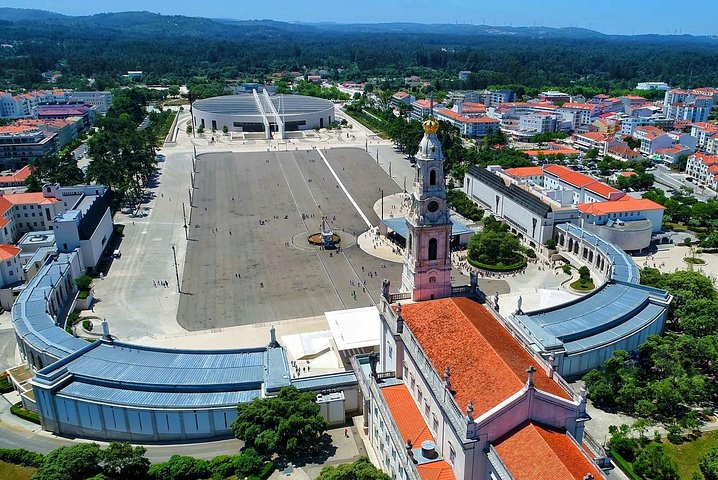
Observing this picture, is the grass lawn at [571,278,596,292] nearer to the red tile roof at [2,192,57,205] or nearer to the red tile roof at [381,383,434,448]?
the red tile roof at [381,383,434,448]

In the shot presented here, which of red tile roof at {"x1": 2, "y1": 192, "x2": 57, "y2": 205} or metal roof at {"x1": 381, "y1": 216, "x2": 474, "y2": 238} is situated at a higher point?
red tile roof at {"x1": 2, "y1": 192, "x2": 57, "y2": 205}

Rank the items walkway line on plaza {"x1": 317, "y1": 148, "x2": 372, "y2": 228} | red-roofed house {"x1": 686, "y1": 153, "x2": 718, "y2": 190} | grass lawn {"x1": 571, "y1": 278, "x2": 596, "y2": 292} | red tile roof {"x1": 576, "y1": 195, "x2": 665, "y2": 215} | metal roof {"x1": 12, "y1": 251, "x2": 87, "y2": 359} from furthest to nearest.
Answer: red-roofed house {"x1": 686, "y1": 153, "x2": 718, "y2": 190}
walkway line on plaza {"x1": 317, "y1": 148, "x2": 372, "y2": 228}
red tile roof {"x1": 576, "y1": 195, "x2": 665, "y2": 215}
grass lawn {"x1": 571, "y1": 278, "x2": 596, "y2": 292}
metal roof {"x1": 12, "y1": 251, "x2": 87, "y2": 359}

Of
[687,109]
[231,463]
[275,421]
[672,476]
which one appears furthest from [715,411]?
[687,109]

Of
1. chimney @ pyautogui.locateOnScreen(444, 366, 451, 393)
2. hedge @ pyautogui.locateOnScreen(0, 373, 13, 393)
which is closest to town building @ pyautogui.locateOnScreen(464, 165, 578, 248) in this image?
chimney @ pyautogui.locateOnScreen(444, 366, 451, 393)

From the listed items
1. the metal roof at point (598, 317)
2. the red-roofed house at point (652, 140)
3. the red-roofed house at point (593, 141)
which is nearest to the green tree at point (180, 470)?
the metal roof at point (598, 317)

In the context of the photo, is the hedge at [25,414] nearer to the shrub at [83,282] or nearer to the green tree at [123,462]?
the green tree at [123,462]

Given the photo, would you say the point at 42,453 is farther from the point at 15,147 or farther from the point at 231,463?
the point at 15,147
